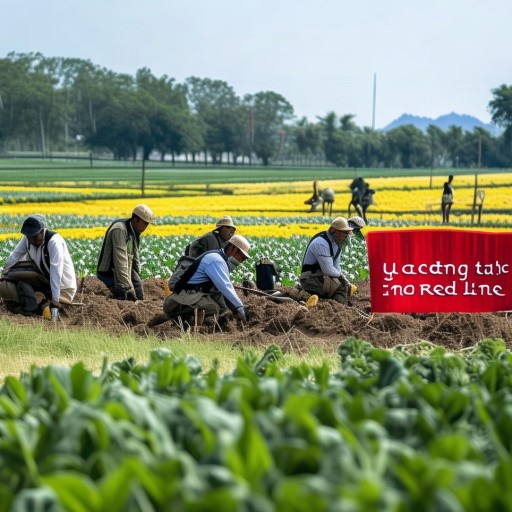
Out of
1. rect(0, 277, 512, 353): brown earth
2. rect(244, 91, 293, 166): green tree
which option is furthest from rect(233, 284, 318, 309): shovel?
rect(244, 91, 293, 166): green tree

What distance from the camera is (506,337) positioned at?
11.7 meters

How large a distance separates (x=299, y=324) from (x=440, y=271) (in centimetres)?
166

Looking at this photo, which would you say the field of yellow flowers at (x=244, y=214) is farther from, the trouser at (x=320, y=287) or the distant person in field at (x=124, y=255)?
the distant person in field at (x=124, y=255)

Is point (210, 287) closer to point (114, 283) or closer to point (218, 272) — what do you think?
point (218, 272)

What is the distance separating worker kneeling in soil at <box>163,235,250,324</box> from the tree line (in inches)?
4147

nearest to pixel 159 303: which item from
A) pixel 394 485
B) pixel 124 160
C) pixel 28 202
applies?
pixel 394 485

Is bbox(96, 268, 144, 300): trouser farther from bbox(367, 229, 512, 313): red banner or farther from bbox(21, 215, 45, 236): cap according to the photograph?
bbox(367, 229, 512, 313): red banner

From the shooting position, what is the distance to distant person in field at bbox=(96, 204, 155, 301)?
1366 cm

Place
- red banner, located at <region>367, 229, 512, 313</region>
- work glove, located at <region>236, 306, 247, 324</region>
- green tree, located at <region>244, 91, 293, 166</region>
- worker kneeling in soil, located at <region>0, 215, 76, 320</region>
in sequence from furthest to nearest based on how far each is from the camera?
1. green tree, located at <region>244, 91, 293, 166</region>
2. worker kneeling in soil, located at <region>0, 215, 76, 320</region>
3. work glove, located at <region>236, 306, 247, 324</region>
4. red banner, located at <region>367, 229, 512, 313</region>

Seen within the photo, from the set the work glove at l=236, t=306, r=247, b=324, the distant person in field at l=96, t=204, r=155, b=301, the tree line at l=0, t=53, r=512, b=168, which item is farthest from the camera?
the tree line at l=0, t=53, r=512, b=168

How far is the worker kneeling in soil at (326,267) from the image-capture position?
45.8 ft

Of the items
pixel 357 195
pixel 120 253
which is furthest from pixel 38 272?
pixel 357 195

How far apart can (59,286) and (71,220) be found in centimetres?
2257

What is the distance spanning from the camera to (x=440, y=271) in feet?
38.0
